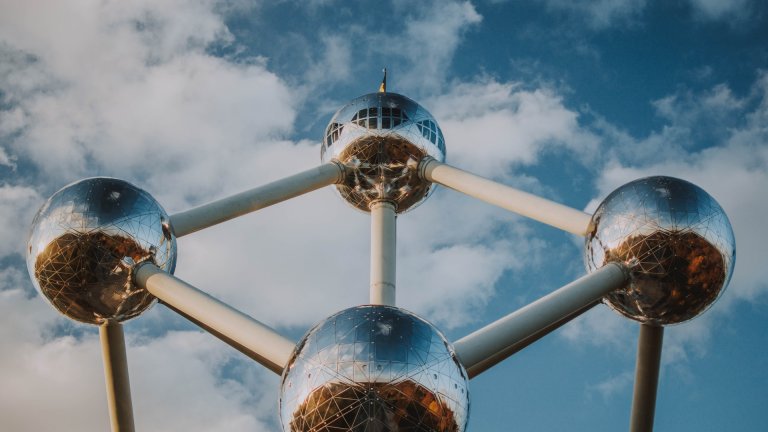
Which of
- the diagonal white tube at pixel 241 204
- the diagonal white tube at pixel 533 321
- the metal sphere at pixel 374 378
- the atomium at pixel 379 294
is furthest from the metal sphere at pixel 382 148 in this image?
the metal sphere at pixel 374 378

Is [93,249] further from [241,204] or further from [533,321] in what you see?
[533,321]

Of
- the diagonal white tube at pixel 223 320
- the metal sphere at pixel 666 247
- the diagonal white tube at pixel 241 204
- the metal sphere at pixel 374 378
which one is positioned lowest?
the metal sphere at pixel 374 378

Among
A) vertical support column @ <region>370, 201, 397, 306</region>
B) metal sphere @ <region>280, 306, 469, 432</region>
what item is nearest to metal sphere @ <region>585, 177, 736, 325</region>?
vertical support column @ <region>370, 201, 397, 306</region>

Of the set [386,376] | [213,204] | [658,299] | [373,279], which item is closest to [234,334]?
[386,376]

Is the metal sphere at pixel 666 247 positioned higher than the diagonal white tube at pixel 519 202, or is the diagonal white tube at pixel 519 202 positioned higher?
the diagonal white tube at pixel 519 202

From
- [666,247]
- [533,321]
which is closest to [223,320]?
[533,321]

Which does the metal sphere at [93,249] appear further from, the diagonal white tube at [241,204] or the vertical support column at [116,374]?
the diagonal white tube at [241,204]

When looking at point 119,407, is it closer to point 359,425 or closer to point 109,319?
point 109,319

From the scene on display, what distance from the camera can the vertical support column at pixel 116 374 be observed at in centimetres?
938

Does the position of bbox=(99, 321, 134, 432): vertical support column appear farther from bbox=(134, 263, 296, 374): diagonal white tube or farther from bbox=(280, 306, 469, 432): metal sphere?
bbox=(280, 306, 469, 432): metal sphere

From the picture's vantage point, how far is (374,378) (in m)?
6.66

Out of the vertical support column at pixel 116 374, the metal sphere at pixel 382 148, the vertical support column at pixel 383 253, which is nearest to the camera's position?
the vertical support column at pixel 116 374

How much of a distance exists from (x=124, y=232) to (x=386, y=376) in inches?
148

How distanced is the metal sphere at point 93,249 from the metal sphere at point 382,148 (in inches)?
128
